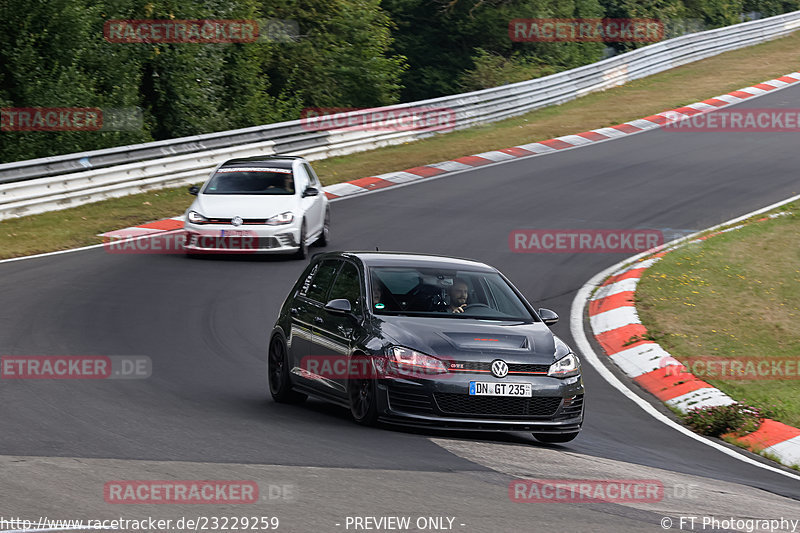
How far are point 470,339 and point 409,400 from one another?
698 millimetres

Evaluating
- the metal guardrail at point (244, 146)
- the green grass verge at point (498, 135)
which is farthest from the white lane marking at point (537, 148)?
the metal guardrail at point (244, 146)

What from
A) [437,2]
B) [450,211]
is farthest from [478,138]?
[437,2]

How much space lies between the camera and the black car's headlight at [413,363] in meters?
8.81

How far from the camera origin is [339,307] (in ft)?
31.6

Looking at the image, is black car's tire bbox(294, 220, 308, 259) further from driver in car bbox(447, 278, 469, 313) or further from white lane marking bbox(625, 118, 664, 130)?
white lane marking bbox(625, 118, 664, 130)

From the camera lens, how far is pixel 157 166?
24.7 m

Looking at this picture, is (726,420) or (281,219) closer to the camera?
(726,420)

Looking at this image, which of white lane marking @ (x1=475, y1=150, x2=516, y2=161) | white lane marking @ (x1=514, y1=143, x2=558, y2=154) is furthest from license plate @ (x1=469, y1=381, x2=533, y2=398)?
white lane marking @ (x1=514, y1=143, x2=558, y2=154)

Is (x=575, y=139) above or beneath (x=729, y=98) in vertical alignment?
beneath

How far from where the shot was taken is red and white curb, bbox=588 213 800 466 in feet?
33.6

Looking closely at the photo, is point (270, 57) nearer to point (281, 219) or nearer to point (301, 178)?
point (301, 178)

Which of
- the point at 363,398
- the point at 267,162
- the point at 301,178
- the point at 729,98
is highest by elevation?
the point at 363,398

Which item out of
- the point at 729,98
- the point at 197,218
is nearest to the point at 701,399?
the point at 197,218

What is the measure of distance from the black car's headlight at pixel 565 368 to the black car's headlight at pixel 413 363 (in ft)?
3.00
